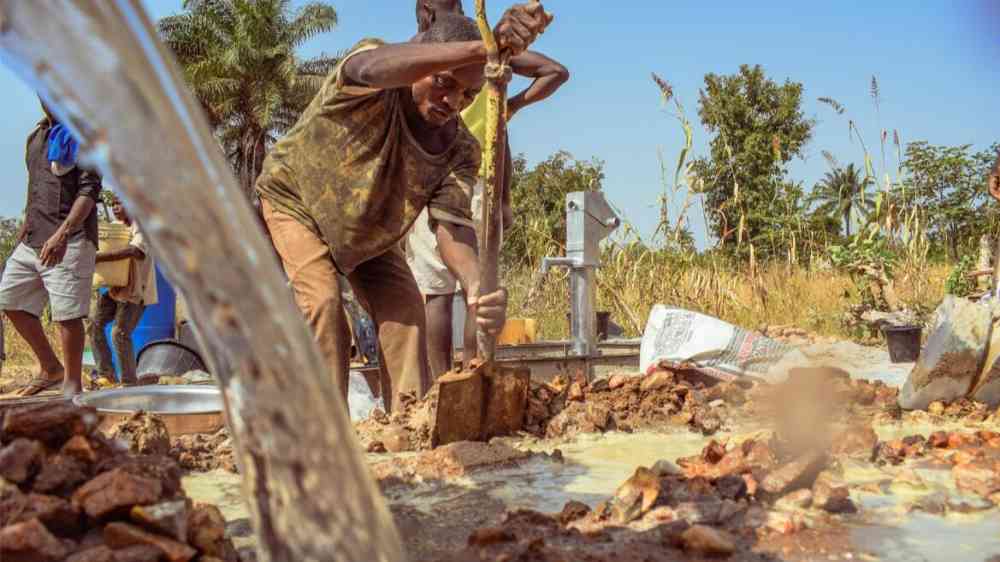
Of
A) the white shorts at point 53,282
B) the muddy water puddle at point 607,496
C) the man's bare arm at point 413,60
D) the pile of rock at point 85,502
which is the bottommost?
the muddy water puddle at point 607,496

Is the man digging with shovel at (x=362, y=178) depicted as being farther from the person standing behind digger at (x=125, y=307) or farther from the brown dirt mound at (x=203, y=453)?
the person standing behind digger at (x=125, y=307)

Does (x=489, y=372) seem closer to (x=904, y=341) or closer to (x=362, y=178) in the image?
(x=362, y=178)

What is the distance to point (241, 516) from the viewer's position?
7.77ft

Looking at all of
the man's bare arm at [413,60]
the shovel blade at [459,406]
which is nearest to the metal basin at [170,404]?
the shovel blade at [459,406]

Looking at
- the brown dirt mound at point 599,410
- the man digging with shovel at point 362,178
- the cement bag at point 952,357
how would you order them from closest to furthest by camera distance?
the man digging with shovel at point 362,178
the brown dirt mound at point 599,410
the cement bag at point 952,357

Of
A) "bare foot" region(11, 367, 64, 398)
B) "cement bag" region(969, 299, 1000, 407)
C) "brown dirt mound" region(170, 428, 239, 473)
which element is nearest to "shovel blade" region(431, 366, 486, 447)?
"brown dirt mound" region(170, 428, 239, 473)

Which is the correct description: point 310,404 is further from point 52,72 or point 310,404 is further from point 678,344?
point 678,344

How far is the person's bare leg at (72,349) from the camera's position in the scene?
468 centimetres

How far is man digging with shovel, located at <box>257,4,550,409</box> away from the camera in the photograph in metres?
3.02

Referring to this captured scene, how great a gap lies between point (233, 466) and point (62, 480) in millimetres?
1459

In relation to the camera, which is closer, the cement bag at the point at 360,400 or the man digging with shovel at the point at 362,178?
the man digging with shovel at the point at 362,178

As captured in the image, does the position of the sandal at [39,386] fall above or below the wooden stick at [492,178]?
below

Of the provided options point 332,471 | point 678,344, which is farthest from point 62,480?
point 678,344

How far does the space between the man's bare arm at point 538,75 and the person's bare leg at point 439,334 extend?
1086 millimetres
